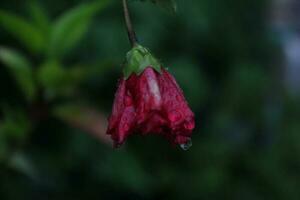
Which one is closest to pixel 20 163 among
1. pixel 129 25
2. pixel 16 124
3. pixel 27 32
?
pixel 16 124

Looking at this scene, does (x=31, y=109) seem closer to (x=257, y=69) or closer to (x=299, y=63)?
(x=257, y=69)

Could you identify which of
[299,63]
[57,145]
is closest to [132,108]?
[57,145]

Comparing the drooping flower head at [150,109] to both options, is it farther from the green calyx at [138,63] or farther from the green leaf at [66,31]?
the green leaf at [66,31]

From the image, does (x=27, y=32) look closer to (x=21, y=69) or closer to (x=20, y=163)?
(x=21, y=69)

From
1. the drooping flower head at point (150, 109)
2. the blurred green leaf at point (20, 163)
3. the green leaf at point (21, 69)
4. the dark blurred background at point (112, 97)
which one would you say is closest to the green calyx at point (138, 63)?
the drooping flower head at point (150, 109)

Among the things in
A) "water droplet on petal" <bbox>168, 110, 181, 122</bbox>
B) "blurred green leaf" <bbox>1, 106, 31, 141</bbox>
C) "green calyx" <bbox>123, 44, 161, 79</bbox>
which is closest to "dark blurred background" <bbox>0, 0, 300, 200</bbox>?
"blurred green leaf" <bbox>1, 106, 31, 141</bbox>

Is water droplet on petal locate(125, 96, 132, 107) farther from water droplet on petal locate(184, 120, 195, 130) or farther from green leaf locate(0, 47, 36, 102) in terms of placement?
green leaf locate(0, 47, 36, 102)

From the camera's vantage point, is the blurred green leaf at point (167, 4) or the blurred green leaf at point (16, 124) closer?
the blurred green leaf at point (167, 4)
